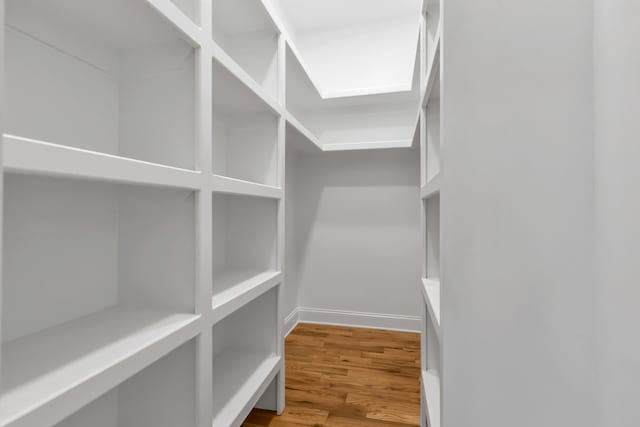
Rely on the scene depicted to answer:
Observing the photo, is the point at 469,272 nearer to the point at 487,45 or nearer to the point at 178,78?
the point at 487,45

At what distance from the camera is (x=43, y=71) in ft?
2.62

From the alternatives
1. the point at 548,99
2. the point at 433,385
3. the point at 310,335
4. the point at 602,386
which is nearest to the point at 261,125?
the point at 548,99

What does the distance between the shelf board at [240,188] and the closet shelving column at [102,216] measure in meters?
0.09

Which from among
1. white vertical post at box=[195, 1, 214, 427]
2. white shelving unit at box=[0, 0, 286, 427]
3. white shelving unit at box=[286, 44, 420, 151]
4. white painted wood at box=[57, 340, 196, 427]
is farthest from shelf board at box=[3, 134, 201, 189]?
white shelving unit at box=[286, 44, 420, 151]

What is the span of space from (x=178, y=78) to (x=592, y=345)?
1308 mm

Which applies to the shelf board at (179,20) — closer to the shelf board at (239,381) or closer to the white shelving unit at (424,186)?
the white shelving unit at (424,186)

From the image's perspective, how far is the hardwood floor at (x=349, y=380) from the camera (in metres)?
1.49

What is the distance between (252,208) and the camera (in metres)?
1.63

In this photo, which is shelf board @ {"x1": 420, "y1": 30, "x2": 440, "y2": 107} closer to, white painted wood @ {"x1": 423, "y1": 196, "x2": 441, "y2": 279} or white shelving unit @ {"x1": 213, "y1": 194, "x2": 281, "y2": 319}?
white painted wood @ {"x1": 423, "y1": 196, "x2": 441, "y2": 279}

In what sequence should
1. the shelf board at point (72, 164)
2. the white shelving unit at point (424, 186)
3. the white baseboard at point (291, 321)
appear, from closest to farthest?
the shelf board at point (72, 164)
the white shelving unit at point (424, 186)
the white baseboard at point (291, 321)

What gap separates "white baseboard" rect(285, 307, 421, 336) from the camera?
2.52m

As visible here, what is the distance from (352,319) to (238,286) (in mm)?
1594

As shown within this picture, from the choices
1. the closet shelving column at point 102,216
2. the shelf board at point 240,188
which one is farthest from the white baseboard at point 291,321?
the closet shelving column at point 102,216

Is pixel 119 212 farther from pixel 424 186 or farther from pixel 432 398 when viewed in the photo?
pixel 432 398
